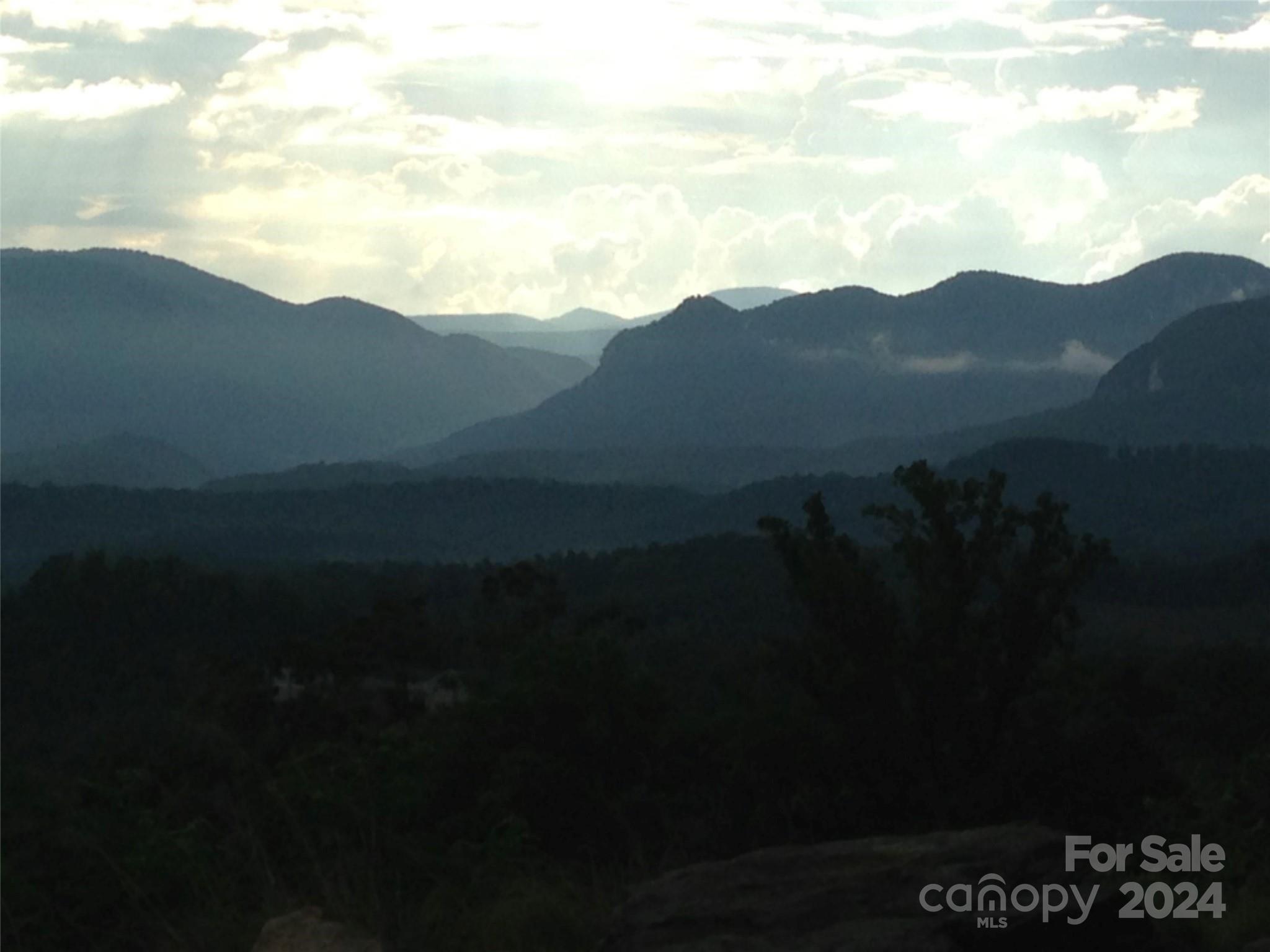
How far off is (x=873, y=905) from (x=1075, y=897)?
0.78m

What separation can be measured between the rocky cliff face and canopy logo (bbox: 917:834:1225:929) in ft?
0.05

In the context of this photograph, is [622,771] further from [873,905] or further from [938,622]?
[873,905]

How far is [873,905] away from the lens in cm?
662

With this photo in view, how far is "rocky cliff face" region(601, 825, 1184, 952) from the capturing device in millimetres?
6316

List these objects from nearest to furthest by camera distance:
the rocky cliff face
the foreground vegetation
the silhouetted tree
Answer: the rocky cliff face → the foreground vegetation → the silhouetted tree

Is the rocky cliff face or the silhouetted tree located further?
the silhouetted tree

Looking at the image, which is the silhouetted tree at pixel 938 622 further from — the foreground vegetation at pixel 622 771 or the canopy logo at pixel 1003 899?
the canopy logo at pixel 1003 899

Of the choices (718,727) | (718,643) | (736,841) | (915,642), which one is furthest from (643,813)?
(718,643)

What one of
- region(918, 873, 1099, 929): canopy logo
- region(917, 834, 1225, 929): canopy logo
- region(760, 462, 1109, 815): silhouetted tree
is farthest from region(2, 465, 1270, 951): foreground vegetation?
region(918, 873, 1099, 929): canopy logo

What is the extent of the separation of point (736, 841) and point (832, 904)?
337 cm

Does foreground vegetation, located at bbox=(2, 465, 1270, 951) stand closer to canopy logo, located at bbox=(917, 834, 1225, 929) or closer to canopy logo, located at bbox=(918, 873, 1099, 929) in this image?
canopy logo, located at bbox=(917, 834, 1225, 929)

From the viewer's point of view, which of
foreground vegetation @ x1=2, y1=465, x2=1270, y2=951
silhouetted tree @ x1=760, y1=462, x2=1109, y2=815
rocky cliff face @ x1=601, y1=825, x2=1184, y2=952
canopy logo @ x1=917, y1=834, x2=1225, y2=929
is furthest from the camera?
silhouetted tree @ x1=760, y1=462, x2=1109, y2=815

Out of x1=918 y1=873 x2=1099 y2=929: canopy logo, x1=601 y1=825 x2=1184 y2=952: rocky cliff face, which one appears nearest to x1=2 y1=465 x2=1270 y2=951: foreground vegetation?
x1=601 y1=825 x2=1184 y2=952: rocky cliff face

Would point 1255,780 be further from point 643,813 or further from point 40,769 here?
point 40,769
